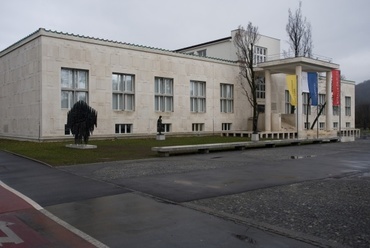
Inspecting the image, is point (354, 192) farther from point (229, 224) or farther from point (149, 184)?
point (149, 184)

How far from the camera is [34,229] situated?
6.15 meters

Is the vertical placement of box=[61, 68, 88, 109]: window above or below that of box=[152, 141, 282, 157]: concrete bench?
above

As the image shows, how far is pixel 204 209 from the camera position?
7.35m

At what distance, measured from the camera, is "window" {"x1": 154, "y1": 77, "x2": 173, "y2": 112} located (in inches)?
1315

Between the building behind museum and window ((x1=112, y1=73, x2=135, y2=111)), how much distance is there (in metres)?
0.08

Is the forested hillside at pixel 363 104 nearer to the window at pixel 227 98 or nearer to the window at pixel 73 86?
the window at pixel 227 98

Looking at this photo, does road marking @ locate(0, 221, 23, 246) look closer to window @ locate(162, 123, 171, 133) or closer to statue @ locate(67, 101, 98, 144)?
statue @ locate(67, 101, 98, 144)

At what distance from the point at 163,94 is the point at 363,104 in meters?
66.6

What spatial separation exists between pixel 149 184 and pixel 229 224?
437 cm

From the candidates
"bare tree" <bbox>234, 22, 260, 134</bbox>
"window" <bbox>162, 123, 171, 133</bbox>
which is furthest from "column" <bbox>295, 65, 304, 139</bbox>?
"window" <bbox>162, 123, 171, 133</bbox>

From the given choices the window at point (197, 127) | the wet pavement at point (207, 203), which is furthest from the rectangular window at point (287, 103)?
the wet pavement at point (207, 203)

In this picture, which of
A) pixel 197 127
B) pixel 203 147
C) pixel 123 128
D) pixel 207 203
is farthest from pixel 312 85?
pixel 207 203

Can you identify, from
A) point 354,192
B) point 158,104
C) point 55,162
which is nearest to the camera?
point 354,192

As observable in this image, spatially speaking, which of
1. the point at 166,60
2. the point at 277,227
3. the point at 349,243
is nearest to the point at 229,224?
the point at 277,227
